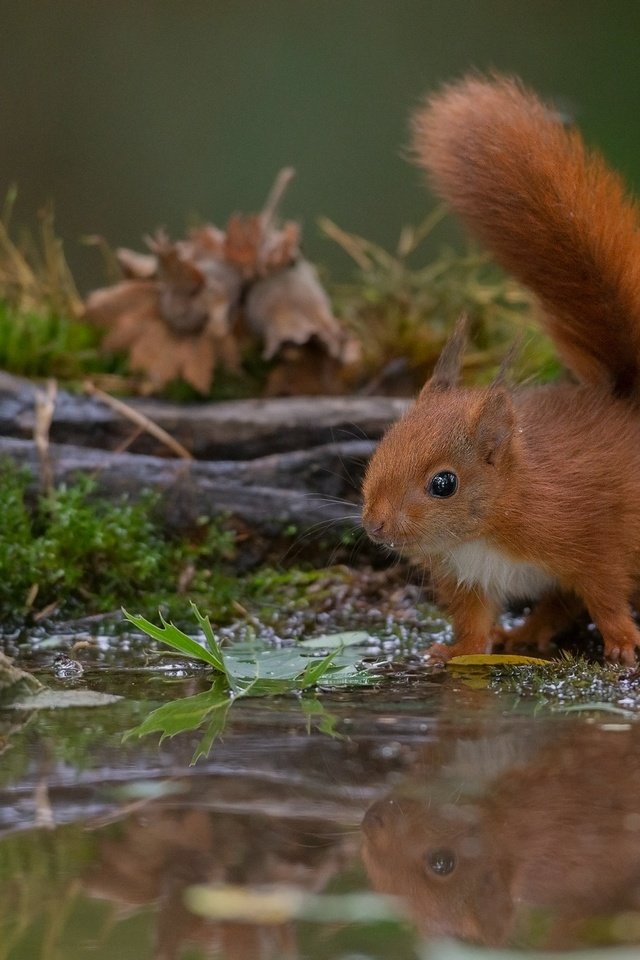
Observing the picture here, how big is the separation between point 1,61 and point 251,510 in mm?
6598

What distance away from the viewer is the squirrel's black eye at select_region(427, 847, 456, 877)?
1.50 meters

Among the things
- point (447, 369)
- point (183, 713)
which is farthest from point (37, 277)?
point (183, 713)

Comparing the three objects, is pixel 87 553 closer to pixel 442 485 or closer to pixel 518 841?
pixel 442 485

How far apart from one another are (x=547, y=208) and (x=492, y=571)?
0.93 m

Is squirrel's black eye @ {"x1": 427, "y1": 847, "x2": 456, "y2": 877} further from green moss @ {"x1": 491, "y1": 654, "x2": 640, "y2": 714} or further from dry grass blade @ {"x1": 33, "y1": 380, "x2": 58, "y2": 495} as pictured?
dry grass blade @ {"x1": 33, "y1": 380, "x2": 58, "y2": 495}

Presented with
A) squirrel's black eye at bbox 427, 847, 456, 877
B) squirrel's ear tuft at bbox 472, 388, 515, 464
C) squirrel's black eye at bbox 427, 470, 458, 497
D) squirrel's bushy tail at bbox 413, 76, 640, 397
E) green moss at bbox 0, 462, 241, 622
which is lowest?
green moss at bbox 0, 462, 241, 622

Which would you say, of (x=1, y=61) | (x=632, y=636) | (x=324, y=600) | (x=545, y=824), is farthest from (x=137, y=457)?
(x=1, y=61)

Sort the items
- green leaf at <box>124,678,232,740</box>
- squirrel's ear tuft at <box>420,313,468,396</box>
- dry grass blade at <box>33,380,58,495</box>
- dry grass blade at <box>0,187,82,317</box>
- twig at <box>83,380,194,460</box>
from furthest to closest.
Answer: dry grass blade at <box>0,187,82,317</box>
twig at <box>83,380,194,460</box>
dry grass blade at <box>33,380,58,495</box>
squirrel's ear tuft at <box>420,313,468,396</box>
green leaf at <box>124,678,232,740</box>

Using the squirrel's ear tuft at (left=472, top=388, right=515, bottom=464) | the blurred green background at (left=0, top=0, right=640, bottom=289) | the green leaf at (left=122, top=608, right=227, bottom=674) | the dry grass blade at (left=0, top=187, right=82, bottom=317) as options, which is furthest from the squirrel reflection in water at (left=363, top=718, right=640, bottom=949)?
the blurred green background at (left=0, top=0, right=640, bottom=289)

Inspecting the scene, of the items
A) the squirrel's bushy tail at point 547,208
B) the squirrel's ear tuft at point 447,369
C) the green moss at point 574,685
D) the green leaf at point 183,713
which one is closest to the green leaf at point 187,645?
the green leaf at point 183,713

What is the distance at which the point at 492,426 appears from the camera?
287 cm

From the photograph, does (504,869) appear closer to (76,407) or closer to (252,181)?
(76,407)

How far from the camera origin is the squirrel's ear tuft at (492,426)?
287 cm

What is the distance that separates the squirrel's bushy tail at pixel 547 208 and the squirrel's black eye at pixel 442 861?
1.86 meters
